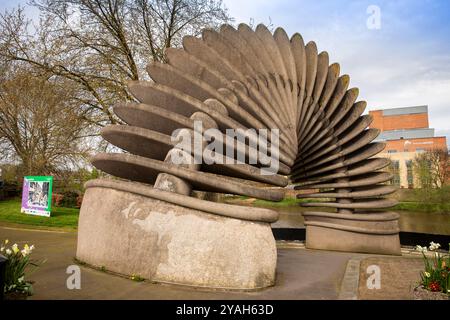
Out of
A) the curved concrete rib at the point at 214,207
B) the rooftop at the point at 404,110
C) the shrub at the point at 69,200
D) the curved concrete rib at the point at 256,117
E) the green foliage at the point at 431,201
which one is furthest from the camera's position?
the rooftop at the point at 404,110

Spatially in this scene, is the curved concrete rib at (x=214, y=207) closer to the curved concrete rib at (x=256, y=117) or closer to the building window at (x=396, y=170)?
the curved concrete rib at (x=256, y=117)

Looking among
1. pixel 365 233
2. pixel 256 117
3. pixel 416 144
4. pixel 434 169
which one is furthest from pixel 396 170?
pixel 256 117

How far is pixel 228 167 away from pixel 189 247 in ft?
6.33

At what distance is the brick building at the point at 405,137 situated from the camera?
2146 inches

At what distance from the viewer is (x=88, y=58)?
15.3 metres

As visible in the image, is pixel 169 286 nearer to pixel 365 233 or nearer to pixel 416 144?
pixel 365 233

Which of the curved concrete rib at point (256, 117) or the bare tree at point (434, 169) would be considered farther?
the bare tree at point (434, 169)

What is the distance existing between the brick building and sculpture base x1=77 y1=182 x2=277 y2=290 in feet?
172

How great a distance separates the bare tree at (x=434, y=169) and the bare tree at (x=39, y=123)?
36.0m

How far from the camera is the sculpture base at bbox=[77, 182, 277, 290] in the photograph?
5.37 metres

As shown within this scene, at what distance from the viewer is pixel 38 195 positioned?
53.0ft

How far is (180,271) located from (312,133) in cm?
606

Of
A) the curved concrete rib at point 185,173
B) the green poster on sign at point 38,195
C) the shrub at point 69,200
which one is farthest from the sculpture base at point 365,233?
the shrub at point 69,200
